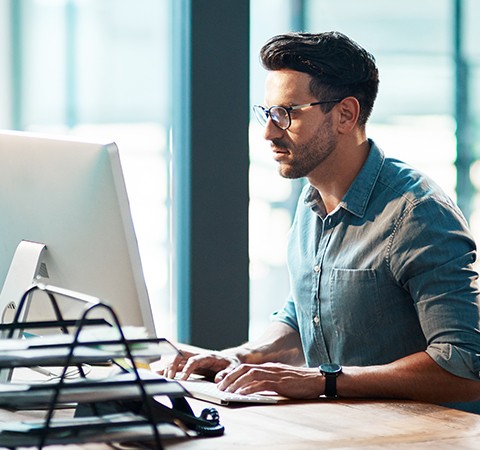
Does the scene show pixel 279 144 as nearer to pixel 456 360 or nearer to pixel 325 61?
pixel 325 61

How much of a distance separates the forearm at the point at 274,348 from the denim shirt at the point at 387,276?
4cm

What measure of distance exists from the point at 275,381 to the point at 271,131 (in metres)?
0.66

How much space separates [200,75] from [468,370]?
1.89 meters

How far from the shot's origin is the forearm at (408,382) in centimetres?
187

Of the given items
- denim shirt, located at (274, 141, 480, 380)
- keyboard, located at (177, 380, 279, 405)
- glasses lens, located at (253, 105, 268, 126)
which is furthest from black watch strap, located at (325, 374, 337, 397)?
glasses lens, located at (253, 105, 268, 126)

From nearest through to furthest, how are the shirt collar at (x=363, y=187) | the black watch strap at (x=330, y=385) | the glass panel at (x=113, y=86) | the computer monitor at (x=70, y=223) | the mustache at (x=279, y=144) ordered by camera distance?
1. the computer monitor at (x=70, y=223)
2. the black watch strap at (x=330, y=385)
3. the shirt collar at (x=363, y=187)
4. the mustache at (x=279, y=144)
5. the glass panel at (x=113, y=86)

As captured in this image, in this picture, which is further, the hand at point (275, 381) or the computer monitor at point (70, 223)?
the hand at point (275, 381)

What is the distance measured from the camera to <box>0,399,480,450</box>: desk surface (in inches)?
58.9

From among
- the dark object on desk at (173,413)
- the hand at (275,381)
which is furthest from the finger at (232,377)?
the dark object on desk at (173,413)

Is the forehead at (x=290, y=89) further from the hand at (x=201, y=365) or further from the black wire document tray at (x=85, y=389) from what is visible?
the black wire document tray at (x=85, y=389)

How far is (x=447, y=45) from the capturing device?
4961mm

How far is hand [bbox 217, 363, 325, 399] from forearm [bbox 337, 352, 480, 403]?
0.06m

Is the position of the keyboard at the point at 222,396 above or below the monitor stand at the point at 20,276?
below

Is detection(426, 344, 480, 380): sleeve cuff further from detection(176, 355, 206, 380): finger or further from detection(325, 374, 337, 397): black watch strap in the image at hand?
detection(176, 355, 206, 380): finger
